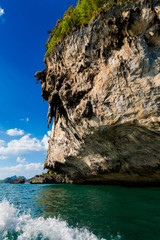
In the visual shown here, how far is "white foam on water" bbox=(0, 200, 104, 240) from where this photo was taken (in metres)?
5.12

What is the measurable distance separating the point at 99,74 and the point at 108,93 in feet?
8.71

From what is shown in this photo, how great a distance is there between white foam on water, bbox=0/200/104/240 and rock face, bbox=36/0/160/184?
959cm

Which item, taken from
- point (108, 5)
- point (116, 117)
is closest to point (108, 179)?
point (116, 117)

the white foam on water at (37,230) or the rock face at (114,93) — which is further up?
the rock face at (114,93)

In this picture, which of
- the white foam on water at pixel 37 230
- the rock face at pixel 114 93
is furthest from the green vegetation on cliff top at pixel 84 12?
the white foam on water at pixel 37 230

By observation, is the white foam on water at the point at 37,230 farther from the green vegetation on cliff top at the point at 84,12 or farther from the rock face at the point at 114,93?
the green vegetation on cliff top at the point at 84,12

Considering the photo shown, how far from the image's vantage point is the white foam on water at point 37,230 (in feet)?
16.8

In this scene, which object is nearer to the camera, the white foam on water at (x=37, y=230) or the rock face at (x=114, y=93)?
the white foam on water at (x=37, y=230)

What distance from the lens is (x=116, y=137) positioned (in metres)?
15.2

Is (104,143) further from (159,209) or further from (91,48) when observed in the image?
(91,48)

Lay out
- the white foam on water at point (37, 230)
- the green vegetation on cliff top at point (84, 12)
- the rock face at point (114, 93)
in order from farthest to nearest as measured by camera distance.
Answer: the green vegetation on cliff top at point (84, 12)
the rock face at point (114, 93)
the white foam on water at point (37, 230)

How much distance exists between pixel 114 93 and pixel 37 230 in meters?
11.7

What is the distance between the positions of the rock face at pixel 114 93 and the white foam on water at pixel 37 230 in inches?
378

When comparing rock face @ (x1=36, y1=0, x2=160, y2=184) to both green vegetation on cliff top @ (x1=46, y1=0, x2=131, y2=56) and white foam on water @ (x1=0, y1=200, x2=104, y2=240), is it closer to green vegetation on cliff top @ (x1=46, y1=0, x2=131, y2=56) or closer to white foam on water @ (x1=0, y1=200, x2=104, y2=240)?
green vegetation on cliff top @ (x1=46, y1=0, x2=131, y2=56)
